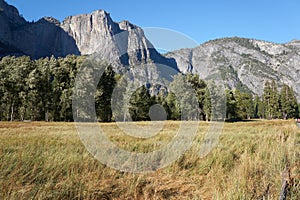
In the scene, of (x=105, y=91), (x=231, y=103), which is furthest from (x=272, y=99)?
(x=105, y=91)

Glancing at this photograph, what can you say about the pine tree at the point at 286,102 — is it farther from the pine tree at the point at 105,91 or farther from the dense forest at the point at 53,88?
the pine tree at the point at 105,91

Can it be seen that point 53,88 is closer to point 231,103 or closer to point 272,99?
point 231,103

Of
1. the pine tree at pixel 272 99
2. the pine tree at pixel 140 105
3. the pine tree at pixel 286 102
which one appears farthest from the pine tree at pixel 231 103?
the pine tree at pixel 286 102

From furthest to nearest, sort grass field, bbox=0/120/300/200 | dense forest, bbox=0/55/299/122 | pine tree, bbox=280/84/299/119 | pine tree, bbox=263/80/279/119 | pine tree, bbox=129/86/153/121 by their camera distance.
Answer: pine tree, bbox=263/80/279/119 → pine tree, bbox=280/84/299/119 → pine tree, bbox=129/86/153/121 → dense forest, bbox=0/55/299/122 → grass field, bbox=0/120/300/200

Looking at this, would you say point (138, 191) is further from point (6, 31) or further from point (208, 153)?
point (6, 31)

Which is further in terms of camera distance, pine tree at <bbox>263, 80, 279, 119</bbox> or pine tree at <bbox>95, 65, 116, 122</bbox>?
pine tree at <bbox>263, 80, 279, 119</bbox>

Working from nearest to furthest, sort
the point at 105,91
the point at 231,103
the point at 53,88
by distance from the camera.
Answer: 1. the point at 53,88
2. the point at 105,91
3. the point at 231,103

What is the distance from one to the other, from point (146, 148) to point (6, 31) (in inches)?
8444

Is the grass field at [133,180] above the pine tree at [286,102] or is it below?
below

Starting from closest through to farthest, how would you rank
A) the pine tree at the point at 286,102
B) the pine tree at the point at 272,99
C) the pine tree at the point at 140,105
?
1. the pine tree at the point at 140,105
2. the pine tree at the point at 286,102
3. the pine tree at the point at 272,99

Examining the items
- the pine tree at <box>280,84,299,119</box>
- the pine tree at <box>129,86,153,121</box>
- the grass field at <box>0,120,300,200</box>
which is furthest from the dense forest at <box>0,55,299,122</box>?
the pine tree at <box>280,84,299,119</box>

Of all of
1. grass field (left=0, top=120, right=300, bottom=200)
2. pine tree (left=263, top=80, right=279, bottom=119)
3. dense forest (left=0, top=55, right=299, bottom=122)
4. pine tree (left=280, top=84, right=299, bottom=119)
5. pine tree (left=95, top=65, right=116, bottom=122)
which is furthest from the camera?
pine tree (left=263, top=80, right=279, bottom=119)

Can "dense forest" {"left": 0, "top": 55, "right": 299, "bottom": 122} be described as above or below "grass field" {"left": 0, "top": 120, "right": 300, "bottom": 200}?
above

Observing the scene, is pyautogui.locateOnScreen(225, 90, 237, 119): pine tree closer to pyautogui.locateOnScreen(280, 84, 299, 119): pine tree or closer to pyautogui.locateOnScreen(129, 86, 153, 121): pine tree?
pyautogui.locateOnScreen(129, 86, 153, 121): pine tree
